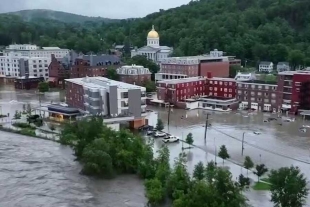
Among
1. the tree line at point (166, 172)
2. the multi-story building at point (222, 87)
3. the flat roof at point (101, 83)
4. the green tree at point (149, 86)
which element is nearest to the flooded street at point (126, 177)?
the tree line at point (166, 172)

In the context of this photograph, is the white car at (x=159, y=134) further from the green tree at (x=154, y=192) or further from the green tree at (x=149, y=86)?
the green tree at (x=149, y=86)

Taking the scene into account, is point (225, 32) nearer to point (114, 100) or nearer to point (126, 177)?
point (114, 100)

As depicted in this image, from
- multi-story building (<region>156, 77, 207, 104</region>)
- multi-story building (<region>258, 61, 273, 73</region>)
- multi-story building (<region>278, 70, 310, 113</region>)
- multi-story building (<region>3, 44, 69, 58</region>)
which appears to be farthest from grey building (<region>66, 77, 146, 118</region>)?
multi-story building (<region>3, 44, 69, 58</region>)

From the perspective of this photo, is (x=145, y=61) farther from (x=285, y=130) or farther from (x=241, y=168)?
(x=241, y=168)

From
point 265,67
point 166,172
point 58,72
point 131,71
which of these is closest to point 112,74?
point 131,71

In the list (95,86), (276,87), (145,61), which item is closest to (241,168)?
(95,86)

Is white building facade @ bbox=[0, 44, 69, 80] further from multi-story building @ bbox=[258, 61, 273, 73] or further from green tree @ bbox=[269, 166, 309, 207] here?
green tree @ bbox=[269, 166, 309, 207]
